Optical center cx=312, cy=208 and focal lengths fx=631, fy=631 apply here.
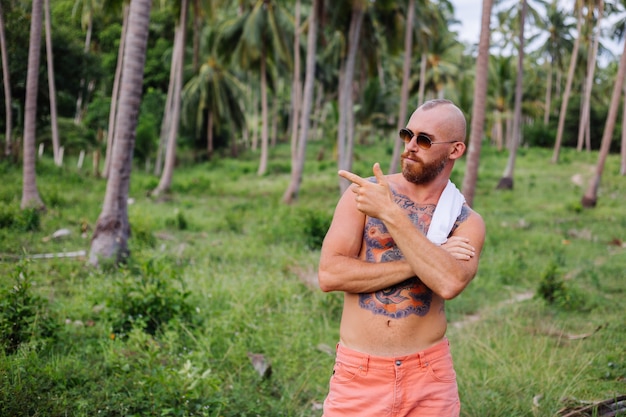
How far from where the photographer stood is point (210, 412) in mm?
4320

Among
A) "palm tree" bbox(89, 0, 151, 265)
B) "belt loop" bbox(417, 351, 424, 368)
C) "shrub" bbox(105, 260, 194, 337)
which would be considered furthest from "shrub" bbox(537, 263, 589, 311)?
"belt loop" bbox(417, 351, 424, 368)

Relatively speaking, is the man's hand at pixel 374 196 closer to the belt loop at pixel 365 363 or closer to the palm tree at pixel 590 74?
the belt loop at pixel 365 363

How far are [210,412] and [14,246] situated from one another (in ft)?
19.6

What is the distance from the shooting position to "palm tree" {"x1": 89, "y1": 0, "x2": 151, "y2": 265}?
351 inches

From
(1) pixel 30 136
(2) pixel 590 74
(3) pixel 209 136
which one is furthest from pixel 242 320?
(2) pixel 590 74

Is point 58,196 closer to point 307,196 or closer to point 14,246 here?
point 14,246

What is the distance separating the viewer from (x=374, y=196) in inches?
95.3

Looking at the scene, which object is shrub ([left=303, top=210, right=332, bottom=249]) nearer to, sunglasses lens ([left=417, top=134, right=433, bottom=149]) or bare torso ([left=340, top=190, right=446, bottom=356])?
bare torso ([left=340, top=190, right=446, bottom=356])

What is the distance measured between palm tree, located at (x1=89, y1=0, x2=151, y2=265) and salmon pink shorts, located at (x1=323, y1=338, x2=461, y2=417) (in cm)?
677

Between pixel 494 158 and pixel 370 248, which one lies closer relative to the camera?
pixel 370 248

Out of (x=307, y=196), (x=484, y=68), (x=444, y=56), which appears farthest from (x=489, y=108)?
(x=484, y=68)

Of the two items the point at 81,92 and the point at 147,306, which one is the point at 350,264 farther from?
the point at 81,92

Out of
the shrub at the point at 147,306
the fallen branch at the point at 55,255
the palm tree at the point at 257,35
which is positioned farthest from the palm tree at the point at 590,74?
the shrub at the point at 147,306

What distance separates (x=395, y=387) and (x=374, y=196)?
0.79 metres
